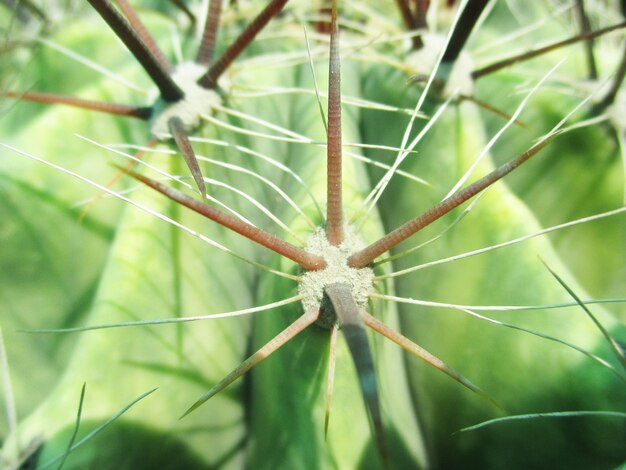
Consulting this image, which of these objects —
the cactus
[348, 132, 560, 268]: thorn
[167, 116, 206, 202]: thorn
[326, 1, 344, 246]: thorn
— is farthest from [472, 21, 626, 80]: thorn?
[167, 116, 206, 202]: thorn

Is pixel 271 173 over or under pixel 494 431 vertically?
over

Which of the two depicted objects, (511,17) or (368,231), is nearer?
(368,231)

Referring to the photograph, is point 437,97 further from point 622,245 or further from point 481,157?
point 622,245

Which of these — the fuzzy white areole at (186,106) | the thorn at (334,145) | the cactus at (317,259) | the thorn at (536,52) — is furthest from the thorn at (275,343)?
the thorn at (536,52)

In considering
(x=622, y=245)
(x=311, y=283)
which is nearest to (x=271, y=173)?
(x=311, y=283)

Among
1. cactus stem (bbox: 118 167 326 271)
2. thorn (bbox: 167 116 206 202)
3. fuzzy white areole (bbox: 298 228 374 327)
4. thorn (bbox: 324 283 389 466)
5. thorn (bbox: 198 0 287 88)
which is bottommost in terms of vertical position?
thorn (bbox: 324 283 389 466)

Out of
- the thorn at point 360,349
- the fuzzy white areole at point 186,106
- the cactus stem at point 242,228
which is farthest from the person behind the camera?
the fuzzy white areole at point 186,106

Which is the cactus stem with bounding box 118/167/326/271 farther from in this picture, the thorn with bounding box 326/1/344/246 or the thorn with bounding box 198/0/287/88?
the thorn with bounding box 198/0/287/88

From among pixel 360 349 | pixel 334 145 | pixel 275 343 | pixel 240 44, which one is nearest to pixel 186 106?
pixel 240 44

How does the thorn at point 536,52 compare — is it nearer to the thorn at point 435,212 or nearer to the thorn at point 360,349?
the thorn at point 435,212
